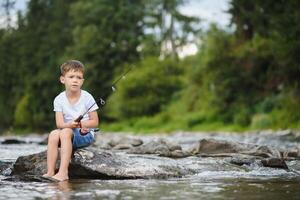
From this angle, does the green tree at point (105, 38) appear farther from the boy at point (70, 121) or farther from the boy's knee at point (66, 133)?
the boy's knee at point (66, 133)

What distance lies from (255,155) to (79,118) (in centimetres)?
359

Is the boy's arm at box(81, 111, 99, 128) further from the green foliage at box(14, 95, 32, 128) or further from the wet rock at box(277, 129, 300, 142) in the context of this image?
the green foliage at box(14, 95, 32, 128)

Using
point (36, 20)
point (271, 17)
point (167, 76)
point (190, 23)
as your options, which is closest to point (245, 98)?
point (271, 17)

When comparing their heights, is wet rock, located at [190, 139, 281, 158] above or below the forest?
below

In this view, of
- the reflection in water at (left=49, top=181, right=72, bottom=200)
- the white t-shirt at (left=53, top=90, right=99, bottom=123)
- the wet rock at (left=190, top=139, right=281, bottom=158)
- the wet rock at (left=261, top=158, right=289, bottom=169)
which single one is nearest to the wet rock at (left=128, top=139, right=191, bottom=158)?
the wet rock at (left=190, top=139, right=281, bottom=158)

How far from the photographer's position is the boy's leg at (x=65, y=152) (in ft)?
20.1

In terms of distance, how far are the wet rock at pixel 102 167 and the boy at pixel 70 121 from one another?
0.19m

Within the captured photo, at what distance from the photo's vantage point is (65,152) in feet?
20.3

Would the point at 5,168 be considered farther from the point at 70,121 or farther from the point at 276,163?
the point at 276,163

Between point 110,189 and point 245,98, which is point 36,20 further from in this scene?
point 110,189

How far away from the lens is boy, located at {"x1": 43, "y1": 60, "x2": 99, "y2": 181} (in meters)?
6.23

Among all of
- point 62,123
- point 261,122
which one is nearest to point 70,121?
point 62,123

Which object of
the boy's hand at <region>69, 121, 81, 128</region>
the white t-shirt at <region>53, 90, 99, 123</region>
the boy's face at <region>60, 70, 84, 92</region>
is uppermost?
the boy's face at <region>60, 70, 84, 92</region>

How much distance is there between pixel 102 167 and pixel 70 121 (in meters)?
0.60
